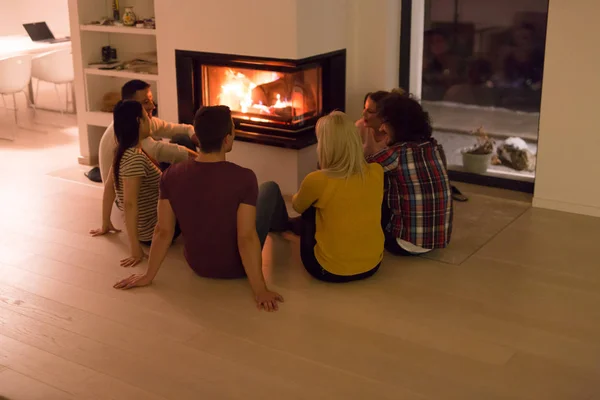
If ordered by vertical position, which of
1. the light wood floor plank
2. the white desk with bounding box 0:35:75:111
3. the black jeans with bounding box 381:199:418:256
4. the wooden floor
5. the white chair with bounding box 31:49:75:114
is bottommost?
the light wood floor plank

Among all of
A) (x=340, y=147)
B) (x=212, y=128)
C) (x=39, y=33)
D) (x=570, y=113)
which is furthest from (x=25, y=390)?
(x=39, y=33)

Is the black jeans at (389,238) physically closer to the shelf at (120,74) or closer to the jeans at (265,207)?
the jeans at (265,207)

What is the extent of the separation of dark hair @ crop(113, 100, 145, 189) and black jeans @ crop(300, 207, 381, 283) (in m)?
0.92

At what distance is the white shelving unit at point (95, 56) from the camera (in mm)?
5539

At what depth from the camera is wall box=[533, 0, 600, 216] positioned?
4395 mm

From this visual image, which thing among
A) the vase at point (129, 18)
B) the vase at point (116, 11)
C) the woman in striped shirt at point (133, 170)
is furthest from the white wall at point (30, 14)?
the woman in striped shirt at point (133, 170)

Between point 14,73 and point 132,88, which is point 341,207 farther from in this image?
point 14,73

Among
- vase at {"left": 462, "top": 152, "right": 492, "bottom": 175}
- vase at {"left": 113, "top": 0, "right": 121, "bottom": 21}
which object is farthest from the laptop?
vase at {"left": 462, "top": 152, "right": 492, "bottom": 175}

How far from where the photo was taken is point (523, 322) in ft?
11.0

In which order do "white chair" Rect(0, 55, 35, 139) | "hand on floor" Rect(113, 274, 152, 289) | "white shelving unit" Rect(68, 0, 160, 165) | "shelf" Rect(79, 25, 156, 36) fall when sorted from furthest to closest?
"white chair" Rect(0, 55, 35, 139) → "white shelving unit" Rect(68, 0, 160, 165) → "shelf" Rect(79, 25, 156, 36) → "hand on floor" Rect(113, 274, 152, 289)

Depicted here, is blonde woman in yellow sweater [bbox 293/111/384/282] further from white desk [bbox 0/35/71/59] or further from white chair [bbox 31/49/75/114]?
white desk [bbox 0/35/71/59]

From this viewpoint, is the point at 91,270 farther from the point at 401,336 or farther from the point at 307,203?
the point at 401,336

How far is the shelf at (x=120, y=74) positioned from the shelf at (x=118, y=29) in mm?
265

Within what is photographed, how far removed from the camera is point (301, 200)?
11.8ft
